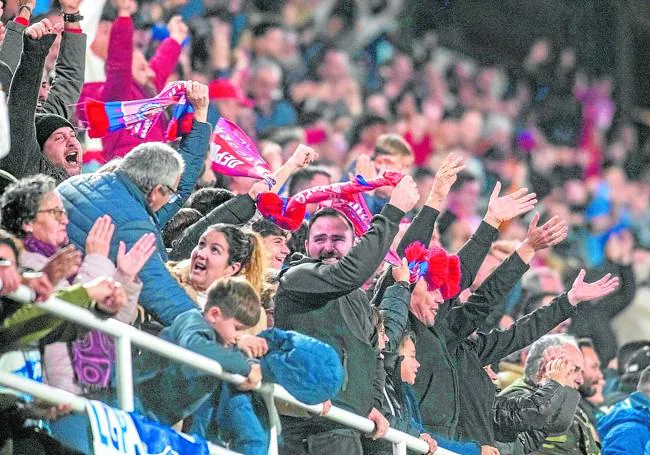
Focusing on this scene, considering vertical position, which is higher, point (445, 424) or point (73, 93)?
point (73, 93)

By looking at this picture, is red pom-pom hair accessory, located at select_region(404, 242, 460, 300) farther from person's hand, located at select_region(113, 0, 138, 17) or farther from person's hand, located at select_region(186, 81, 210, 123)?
person's hand, located at select_region(113, 0, 138, 17)

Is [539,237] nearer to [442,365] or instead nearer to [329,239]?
[442,365]

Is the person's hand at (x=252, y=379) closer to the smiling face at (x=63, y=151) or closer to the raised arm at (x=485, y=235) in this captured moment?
the smiling face at (x=63, y=151)

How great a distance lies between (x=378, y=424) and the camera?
7.17 metres

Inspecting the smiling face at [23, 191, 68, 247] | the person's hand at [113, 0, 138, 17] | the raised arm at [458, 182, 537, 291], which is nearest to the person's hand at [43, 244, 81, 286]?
the smiling face at [23, 191, 68, 247]

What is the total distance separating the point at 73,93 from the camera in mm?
8508

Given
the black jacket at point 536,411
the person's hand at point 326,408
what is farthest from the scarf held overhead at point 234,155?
the person's hand at point 326,408

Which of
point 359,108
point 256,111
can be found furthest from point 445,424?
point 359,108

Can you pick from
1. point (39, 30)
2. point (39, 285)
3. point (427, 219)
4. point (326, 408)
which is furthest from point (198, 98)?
point (39, 285)

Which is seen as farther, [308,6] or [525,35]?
[525,35]

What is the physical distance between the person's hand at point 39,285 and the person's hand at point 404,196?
2.18 m

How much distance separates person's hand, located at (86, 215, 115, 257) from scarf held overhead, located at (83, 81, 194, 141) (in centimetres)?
186

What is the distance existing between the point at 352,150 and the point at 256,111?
0.96m

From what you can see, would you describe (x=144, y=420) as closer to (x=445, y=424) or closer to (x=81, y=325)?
(x=81, y=325)
